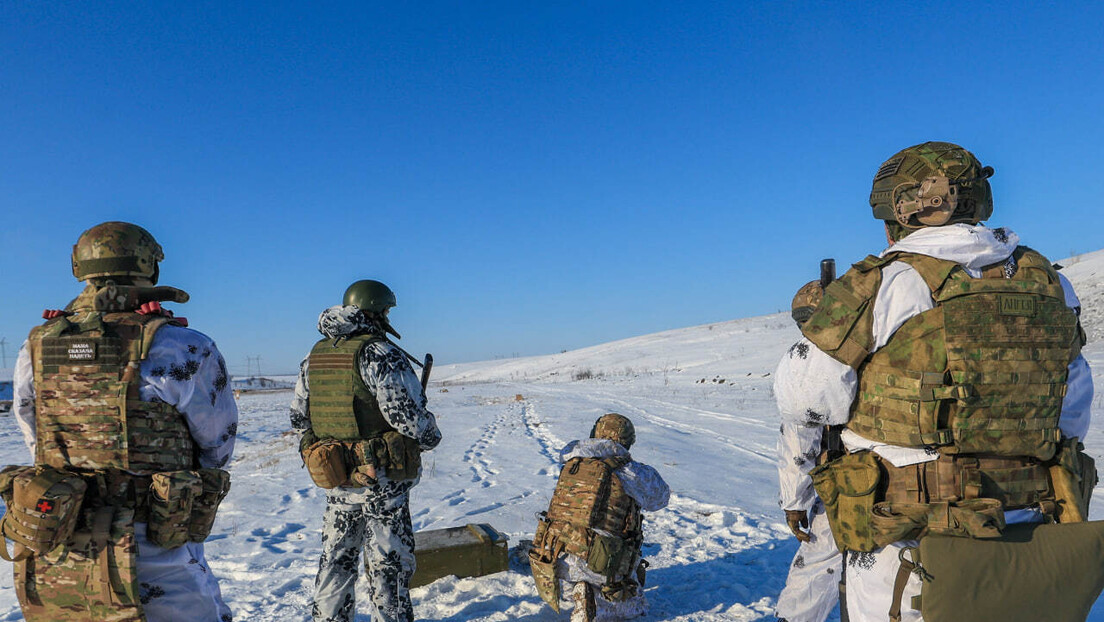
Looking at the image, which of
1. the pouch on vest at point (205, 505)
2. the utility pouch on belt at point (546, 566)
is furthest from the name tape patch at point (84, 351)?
the utility pouch on belt at point (546, 566)

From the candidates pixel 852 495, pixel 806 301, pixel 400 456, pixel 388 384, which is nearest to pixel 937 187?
pixel 852 495

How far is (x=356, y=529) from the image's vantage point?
3801mm

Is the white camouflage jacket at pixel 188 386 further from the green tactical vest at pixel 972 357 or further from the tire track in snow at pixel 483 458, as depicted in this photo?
the tire track in snow at pixel 483 458

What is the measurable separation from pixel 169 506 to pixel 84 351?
0.76 m

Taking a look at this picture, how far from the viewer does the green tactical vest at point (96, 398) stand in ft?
8.63

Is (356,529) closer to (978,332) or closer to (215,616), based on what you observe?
(215,616)

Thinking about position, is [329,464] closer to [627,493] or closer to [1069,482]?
[627,493]

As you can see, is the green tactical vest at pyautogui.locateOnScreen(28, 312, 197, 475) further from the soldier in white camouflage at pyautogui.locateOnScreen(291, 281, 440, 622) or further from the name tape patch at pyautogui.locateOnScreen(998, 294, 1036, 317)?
the name tape patch at pyautogui.locateOnScreen(998, 294, 1036, 317)

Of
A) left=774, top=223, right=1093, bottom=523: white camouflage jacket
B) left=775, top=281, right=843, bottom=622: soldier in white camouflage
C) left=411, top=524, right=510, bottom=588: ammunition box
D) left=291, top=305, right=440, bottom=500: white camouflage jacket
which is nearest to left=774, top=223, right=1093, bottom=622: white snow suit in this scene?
left=774, top=223, right=1093, bottom=523: white camouflage jacket

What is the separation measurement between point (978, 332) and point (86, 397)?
3.54m

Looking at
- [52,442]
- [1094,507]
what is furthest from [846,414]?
[1094,507]

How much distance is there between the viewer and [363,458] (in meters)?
3.75

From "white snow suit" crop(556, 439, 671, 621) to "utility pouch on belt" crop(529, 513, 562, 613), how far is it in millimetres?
59

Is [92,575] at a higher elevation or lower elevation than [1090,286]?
lower
